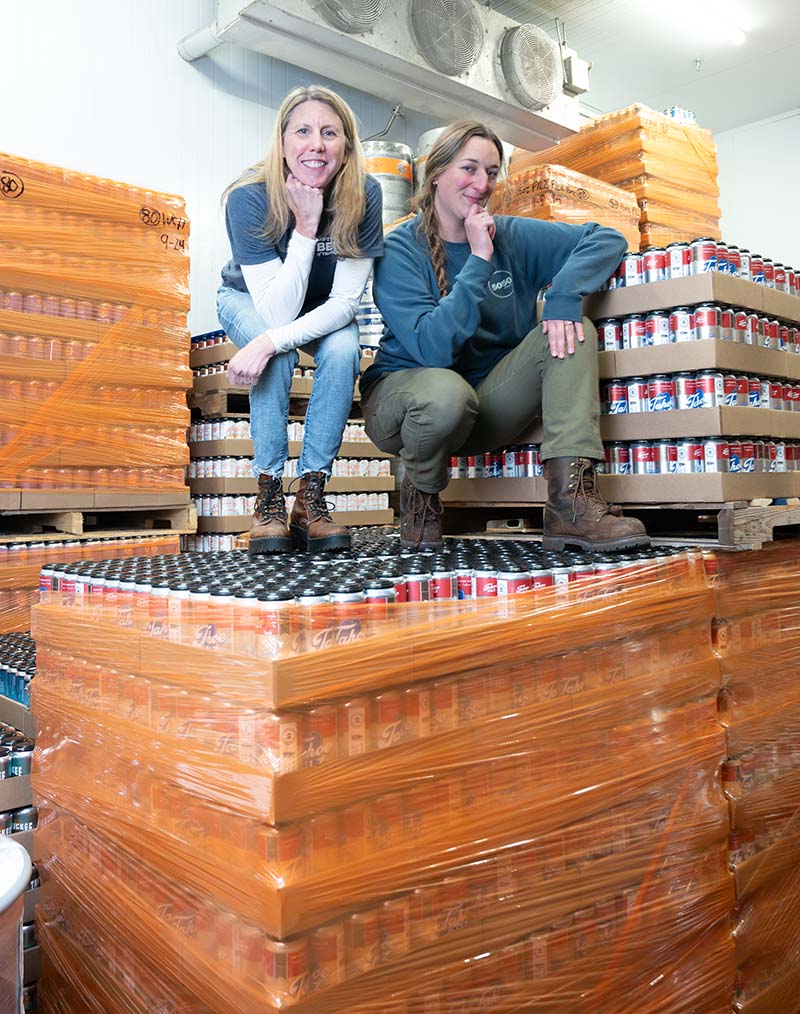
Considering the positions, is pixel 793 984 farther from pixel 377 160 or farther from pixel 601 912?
pixel 377 160

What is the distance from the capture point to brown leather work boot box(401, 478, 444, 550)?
9.64ft

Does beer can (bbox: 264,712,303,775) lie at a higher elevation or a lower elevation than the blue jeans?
lower

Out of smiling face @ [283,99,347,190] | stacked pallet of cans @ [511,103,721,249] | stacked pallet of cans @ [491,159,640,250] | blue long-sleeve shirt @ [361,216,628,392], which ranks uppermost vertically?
stacked pallet of cans @ [511,103,721,249]

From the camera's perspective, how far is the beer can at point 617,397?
294 centimetres

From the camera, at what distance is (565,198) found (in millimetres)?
5148

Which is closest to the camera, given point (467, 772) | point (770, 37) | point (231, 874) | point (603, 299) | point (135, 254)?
point (231, 874)

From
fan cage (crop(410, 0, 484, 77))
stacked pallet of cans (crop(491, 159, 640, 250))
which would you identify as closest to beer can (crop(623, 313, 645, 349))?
stacked pallet of cans (crop(491, 159, 640, 250))

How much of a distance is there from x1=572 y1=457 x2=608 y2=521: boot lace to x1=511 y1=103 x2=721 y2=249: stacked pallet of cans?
3.63 metres

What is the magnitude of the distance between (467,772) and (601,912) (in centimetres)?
59

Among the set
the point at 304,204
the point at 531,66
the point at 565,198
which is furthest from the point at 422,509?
the point at 531,66

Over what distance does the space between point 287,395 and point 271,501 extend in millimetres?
367

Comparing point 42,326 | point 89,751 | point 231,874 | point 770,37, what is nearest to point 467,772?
point 231,874

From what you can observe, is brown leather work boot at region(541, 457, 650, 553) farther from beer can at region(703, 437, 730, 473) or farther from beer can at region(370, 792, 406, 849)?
beer can at region(370, 792, 406, 849)

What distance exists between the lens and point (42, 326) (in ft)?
14.1
